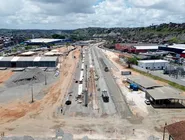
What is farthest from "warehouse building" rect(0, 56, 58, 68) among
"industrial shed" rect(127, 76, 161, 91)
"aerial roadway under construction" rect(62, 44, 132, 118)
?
"industrial shed" rect(127, 76, 161, 91)

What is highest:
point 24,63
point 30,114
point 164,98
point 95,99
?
point 24,63

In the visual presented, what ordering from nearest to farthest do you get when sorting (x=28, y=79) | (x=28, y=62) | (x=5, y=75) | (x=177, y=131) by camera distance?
(x=177, y=131) < (x=28, y=79) < (x=5, y=75) < (x=28, y=62)

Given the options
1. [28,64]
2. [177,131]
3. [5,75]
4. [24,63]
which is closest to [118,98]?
[177,131]

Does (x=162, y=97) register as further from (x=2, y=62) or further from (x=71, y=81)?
(x=2, y=62)

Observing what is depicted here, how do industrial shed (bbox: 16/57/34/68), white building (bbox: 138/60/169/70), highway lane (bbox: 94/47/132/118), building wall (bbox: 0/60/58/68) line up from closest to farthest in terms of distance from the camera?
highway lane (bbox: 94/47/132/118)
white building (bbox: 138/60/169/70)
building wall (bbox: 0/60/58/68)
industrial shed (bbox: 16/57/34/68)

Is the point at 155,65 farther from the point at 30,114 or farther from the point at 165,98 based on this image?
the point at 30,114

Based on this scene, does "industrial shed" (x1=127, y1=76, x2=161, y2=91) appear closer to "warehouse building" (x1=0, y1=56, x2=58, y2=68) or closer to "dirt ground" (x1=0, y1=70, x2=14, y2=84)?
"warehouse building" (x1=0, y1=56, x2=58, y2=68)

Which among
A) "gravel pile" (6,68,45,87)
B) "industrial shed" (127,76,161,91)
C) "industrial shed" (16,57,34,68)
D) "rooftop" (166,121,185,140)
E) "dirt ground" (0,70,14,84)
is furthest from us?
"industrial shed" (16,57,34,68)

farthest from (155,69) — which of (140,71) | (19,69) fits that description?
(19,69)

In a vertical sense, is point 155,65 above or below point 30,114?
above

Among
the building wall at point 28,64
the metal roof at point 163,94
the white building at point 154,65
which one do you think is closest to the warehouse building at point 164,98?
the metal roof at point 163,94

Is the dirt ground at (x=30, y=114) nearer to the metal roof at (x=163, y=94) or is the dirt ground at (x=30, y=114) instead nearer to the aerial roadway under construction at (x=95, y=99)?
the aerial roadway under construction at (x=95, y=99)
